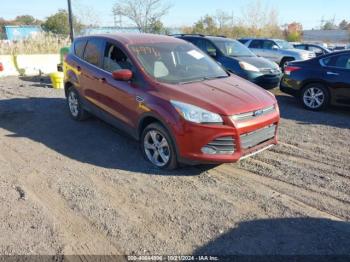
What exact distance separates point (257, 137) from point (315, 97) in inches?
165

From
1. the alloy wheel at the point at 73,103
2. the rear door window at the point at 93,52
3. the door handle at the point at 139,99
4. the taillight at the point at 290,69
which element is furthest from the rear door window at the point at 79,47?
the taillight at the point at 290,69

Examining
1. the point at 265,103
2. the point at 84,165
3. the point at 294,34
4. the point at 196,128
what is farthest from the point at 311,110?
the point at 294,34

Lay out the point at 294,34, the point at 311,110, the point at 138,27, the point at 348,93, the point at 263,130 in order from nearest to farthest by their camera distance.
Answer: the point at 263,130
the point at 348,93
the point at 311,110
the point at 138,27
the point at 294,34

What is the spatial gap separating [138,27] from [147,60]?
848 inches

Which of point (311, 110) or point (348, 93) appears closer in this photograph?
point (348, 93)

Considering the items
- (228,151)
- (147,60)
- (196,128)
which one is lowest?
(228,151)

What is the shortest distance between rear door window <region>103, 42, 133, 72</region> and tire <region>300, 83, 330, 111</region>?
16.2 feet

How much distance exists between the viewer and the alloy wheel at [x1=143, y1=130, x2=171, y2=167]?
455cm

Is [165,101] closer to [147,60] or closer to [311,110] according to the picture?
[147,60]

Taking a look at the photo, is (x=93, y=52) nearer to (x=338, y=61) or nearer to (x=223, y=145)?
(x=223, y=145)

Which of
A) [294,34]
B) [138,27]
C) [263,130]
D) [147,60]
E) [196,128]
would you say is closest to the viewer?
[196,128]

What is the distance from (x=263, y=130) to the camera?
4520 millimetres

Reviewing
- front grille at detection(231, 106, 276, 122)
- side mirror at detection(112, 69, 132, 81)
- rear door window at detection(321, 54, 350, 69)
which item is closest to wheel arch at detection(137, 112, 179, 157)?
side mirror at detection(112, 69, 132, 81)

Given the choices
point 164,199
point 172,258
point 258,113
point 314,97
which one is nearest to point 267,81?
point 314,97
